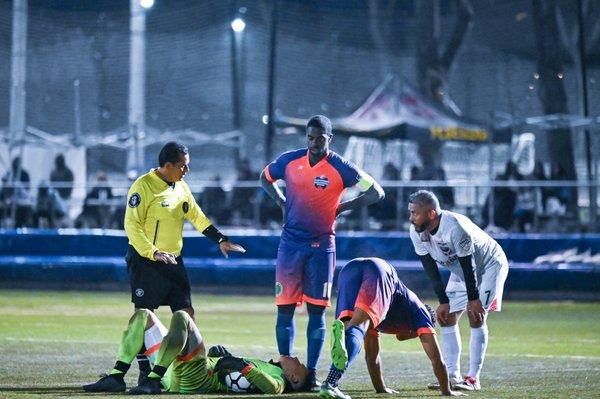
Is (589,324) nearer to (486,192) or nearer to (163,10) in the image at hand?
(486,192)

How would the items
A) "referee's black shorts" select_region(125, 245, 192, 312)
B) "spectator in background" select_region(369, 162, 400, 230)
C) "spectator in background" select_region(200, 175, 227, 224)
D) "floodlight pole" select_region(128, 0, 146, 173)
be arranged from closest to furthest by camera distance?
1. "referee's black shorts" select_region(125, 245, 192, 312)
2. "spectator in background" select_region(369, 162, 400, 230)
3. "spectator in background" select_region(200, 175, 227, 224)
4. "floodlight pole" select_region(128, 0, 146, 173)

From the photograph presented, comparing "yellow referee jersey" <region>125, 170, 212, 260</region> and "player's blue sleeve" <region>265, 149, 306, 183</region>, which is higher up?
"player's blue sleeve" <region>265, 149, 306, 183</region>

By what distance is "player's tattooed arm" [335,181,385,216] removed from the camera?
1203 cm

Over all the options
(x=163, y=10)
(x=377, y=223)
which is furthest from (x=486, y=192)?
(x=163, y=10)

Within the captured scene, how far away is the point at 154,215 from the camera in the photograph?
11.7 meters

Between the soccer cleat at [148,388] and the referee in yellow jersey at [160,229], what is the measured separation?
0.96 meters

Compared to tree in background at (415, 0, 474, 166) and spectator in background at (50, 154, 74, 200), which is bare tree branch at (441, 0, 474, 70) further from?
spectator in background at (50, 154, 74, 200)

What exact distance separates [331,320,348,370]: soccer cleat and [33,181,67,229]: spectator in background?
18.3 metres

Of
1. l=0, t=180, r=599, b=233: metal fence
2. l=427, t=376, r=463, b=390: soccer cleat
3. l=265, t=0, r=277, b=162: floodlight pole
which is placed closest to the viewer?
l=427, t=376, r=463, b=390: soccer cleat

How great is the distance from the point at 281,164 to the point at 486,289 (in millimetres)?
2076

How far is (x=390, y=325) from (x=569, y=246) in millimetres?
13158

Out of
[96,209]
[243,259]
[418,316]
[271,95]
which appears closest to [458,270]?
[418,316]

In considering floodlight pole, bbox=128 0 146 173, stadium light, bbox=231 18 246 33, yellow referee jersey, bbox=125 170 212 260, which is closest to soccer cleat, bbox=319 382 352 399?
yellow referee jersey, bbox=125 170 212 260

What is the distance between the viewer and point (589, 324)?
19.1 m
